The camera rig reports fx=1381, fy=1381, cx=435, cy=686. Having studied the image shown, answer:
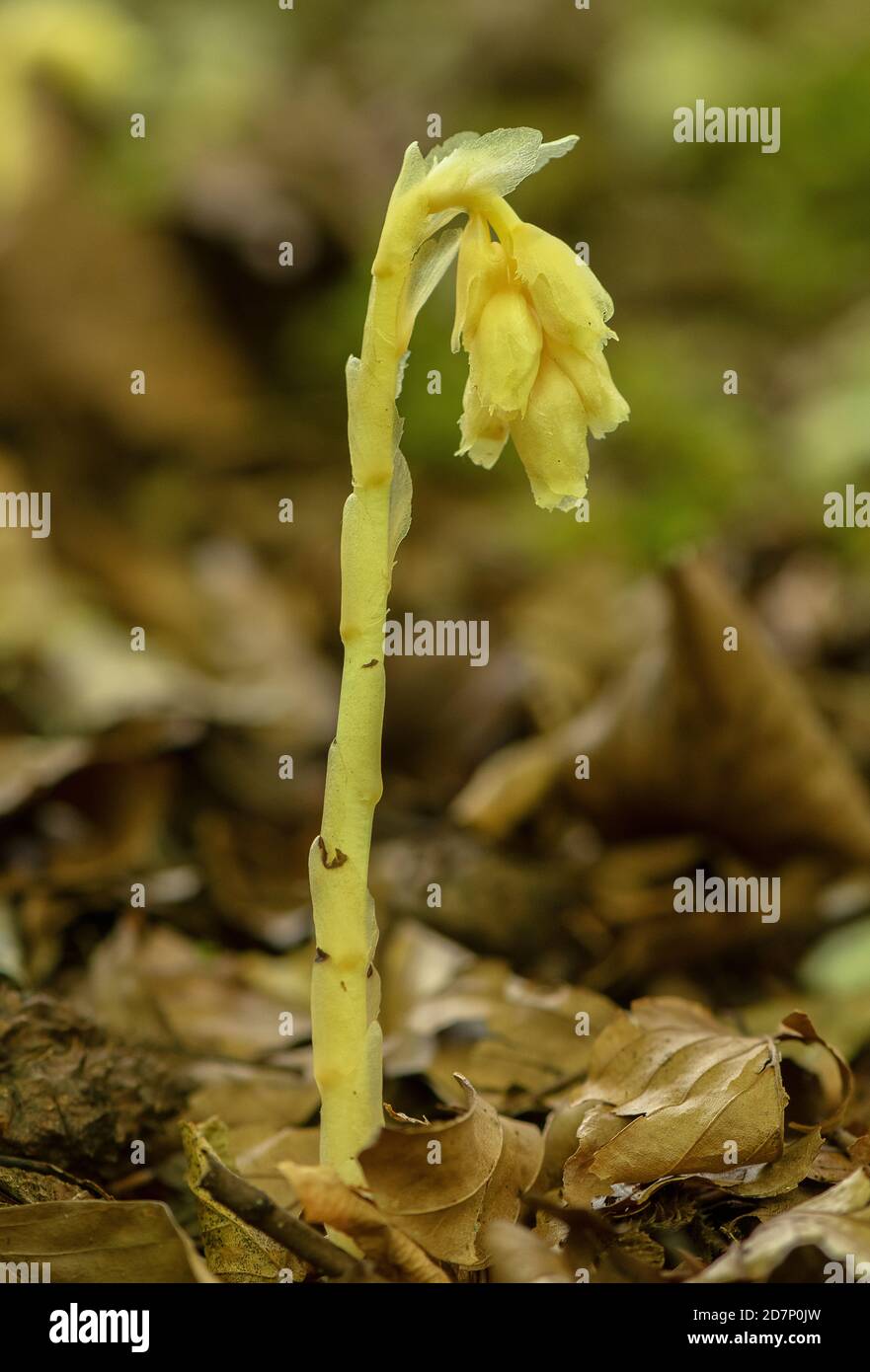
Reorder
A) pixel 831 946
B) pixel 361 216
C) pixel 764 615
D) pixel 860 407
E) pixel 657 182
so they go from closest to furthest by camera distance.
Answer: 1. pixel 831 946
2. pixel 764 615
3. pixel 860 407
4. pixel 361 216
5. pixel 657 182

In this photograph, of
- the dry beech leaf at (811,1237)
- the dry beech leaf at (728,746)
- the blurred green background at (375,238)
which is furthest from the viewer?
the blurred green background at (375,238)

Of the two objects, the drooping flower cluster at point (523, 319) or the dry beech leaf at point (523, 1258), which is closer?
the dry beech leaf at point (523, 1258)

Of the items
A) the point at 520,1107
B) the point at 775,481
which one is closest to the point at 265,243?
the point at 775,481

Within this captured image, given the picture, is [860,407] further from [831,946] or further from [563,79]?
[563,79]

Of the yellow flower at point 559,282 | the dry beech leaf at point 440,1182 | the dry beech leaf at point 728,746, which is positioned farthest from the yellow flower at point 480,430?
the dry beech leaf at point 728,746

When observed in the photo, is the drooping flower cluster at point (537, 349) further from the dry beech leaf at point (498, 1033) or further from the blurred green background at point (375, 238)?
the blurred green background at point (375, 238)

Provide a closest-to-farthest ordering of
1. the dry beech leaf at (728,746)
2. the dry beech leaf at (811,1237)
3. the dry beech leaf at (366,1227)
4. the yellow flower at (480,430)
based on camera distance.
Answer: the dry beech leaf at (811,1237)
the dry beech leaf at (366,1227)
the yellow flower at (480,430)
the dry beech leaf at (728,746)

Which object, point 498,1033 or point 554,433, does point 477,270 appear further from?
point 498,1033
